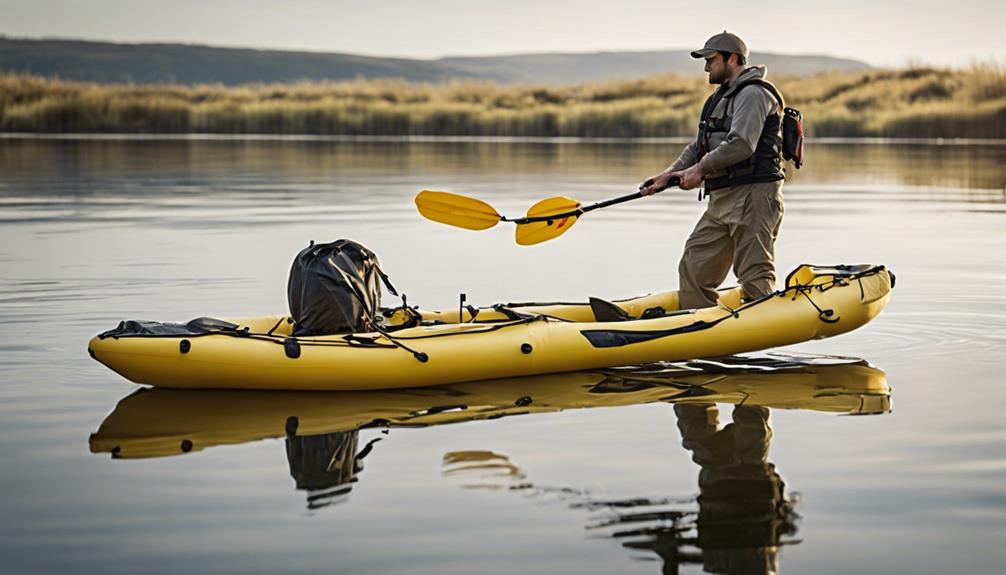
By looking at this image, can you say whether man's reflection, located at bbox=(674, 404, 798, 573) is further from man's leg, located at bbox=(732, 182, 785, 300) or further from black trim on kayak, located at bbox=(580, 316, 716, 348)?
man's leg, located at bbox=(732, 182, 785, 300)

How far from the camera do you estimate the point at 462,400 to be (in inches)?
239

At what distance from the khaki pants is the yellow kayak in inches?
20.8

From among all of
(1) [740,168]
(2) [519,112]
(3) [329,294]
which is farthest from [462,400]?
(2) [519,112]

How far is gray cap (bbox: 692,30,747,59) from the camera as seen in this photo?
279 inches

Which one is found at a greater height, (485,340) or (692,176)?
(692,176)

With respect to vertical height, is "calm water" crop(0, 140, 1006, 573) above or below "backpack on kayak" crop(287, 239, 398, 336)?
below

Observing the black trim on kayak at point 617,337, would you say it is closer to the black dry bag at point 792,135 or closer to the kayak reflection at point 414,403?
the kayak reflection at point 414,403

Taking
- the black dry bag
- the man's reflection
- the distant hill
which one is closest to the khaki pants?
the black dry bag

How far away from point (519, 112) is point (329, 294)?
30.2 m

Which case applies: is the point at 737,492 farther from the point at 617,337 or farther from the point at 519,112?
the point at 519,112

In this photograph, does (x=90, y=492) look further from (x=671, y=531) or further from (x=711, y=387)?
(x=711, y=387)

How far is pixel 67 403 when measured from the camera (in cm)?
585

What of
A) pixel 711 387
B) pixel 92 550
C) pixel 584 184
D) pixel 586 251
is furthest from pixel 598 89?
pixel 92 550

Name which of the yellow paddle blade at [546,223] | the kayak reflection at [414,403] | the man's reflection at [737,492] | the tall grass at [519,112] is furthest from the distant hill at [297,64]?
the man's reflection at [737,492]
